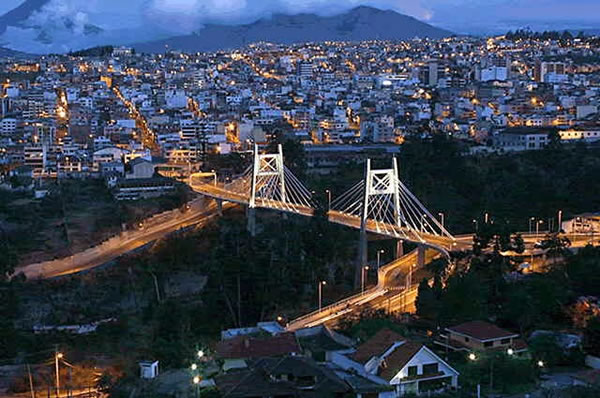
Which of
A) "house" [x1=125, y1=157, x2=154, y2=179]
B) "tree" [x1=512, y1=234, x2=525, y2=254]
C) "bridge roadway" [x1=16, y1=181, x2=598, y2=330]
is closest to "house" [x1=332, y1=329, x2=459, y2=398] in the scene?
"bridge roadway" [x1=16, y1=181, x2=598, y2=330]

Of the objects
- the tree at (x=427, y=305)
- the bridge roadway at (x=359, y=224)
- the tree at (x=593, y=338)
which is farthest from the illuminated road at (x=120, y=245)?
the tree at (x=593, y=338)

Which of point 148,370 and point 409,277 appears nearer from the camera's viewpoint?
point 148,370

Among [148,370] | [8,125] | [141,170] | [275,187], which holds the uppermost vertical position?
[8,125]

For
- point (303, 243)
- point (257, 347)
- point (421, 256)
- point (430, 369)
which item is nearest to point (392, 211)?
point (303, 243)

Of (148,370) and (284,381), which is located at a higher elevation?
(284,381)

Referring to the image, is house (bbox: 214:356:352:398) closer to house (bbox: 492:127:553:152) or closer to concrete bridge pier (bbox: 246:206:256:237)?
concrete bridge pier (bbox: 246:206:256:237)

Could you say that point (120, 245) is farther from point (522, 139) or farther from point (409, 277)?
point (522, 139)

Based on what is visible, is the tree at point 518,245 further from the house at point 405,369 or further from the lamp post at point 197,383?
the lamp post at point 197,383
